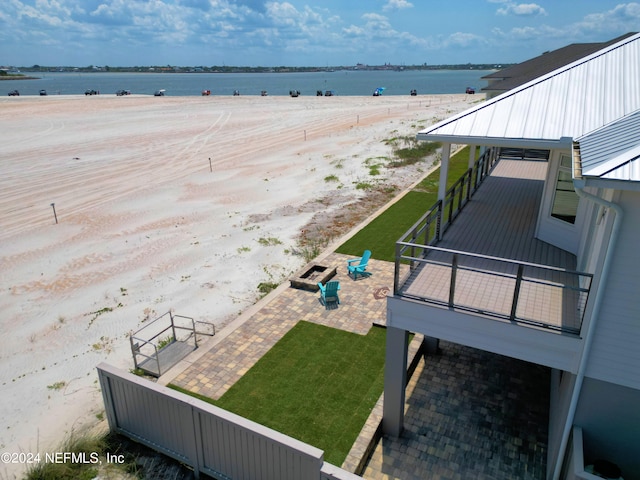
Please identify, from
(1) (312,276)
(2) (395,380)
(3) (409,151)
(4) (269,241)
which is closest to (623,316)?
(2) (395,380)

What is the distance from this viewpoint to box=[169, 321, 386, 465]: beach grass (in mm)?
8156

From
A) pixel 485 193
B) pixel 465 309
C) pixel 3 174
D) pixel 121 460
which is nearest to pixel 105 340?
pixel 121 460

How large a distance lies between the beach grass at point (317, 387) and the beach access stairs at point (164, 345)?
1.15 meters

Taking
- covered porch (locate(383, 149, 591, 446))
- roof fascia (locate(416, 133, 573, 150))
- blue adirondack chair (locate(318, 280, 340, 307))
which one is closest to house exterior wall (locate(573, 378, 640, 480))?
covered porch (locate(383, 149, 591, 446))

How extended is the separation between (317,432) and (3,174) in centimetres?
3091

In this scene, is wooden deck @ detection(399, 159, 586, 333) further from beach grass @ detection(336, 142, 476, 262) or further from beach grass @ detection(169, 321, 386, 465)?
beach grass @ detection(336, 142, 476, 262)

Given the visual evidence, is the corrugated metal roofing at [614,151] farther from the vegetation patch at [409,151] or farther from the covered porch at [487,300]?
the vegetation patch at [409,151]

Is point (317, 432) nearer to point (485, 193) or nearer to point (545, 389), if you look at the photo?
point (545, 389)

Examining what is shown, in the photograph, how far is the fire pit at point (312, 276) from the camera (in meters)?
13.3

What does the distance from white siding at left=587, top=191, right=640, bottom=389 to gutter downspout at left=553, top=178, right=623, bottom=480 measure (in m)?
0.05

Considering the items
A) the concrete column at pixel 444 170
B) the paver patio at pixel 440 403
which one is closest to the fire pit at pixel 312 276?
the paver patio at pixel 440 403

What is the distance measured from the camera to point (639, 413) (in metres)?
5.56

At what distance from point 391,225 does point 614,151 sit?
13.2m

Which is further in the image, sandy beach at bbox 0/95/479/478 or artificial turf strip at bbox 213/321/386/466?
sandy beach at bbox 0/95/479/478
